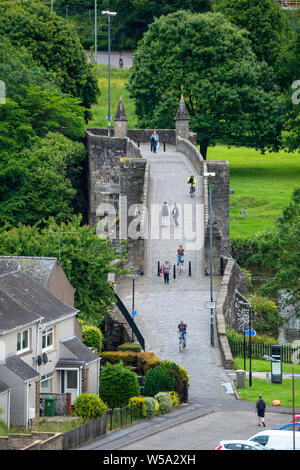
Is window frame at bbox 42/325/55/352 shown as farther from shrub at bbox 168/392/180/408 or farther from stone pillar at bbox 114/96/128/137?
stone pillar at bbox 114/96/128/137

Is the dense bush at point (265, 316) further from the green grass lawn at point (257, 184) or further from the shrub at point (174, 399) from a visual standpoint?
the shrub at point (174, 399)

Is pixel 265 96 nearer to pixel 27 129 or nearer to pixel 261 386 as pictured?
pixel 27 129

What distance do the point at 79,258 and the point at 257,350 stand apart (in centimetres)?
1030

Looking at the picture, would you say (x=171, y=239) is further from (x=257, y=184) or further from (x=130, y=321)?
(x=257, y=184)

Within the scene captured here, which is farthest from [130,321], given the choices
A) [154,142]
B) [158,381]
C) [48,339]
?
[154,142]

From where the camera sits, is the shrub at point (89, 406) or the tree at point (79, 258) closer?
the shrub at point (89, 406)

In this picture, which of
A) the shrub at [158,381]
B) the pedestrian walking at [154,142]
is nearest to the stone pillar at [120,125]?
the pedestrian walking at [154,142]

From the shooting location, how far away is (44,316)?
173 ft

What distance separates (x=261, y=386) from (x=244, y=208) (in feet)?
156

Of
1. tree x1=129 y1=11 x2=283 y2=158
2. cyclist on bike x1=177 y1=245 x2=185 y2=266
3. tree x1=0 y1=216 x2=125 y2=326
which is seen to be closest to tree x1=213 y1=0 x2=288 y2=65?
tree x1=129 y1=11 x2=283 y2=158

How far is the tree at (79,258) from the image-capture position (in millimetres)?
65125

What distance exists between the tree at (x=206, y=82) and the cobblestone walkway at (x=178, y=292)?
15.9m

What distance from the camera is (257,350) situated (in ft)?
211

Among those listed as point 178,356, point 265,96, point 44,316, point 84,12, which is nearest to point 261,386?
point 178,356
